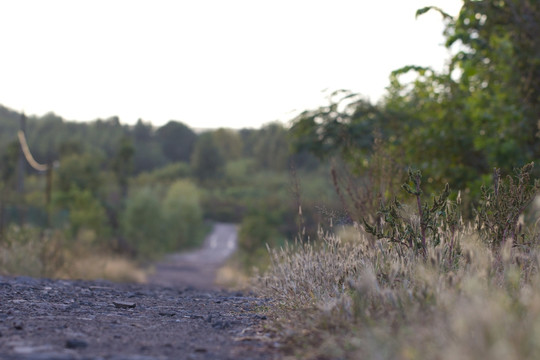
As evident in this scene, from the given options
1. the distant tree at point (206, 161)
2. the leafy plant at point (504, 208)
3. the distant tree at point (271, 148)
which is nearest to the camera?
the leafy plant at point (504, 208)

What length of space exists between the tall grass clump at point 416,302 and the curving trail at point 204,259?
18684mm

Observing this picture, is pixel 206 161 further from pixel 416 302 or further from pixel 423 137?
pixel 416 302

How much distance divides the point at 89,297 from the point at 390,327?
379 cm

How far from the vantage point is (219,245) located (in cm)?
4850

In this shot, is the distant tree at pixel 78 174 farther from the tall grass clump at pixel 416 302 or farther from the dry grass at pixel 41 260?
the tall grass clump at pixel 416 302

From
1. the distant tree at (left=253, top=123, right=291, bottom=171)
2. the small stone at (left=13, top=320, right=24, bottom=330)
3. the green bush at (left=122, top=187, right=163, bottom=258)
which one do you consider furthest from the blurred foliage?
the distant tree at (left=253, top=123, right=291, bottom=171)

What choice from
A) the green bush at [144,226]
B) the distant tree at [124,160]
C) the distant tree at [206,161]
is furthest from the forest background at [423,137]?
the distant tree at [206,161]

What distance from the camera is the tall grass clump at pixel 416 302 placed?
2.59 meters

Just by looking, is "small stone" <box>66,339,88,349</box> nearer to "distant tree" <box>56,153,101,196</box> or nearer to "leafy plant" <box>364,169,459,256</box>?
"leafy plant" <box>364,169,459,256</box>

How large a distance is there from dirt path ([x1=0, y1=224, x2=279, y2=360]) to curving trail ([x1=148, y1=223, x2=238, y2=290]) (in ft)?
57.3

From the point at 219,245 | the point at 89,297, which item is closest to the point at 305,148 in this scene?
the point at 89,297

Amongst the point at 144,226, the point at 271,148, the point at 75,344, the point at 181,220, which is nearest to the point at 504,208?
the point at 75,344

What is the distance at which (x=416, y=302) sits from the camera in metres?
3.36

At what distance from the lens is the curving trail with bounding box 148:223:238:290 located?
1016 inches
